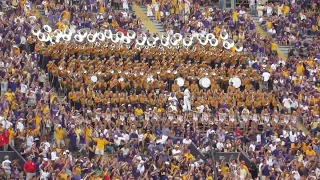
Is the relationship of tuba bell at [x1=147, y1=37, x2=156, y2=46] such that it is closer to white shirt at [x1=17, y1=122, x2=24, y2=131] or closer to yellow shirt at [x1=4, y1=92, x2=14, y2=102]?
yellow shirt at [x1=4, y1=92, x2=14, y2=102]

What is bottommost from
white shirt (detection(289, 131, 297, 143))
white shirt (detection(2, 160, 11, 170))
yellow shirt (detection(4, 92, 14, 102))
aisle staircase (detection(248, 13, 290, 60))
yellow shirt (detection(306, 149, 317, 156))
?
yellow shirt (detection(306, 149, 317, 156))

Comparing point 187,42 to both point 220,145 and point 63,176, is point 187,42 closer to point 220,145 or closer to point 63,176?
point 220,145

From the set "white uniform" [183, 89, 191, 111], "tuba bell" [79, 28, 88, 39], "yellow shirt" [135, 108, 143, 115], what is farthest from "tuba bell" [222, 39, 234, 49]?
"yellow shirt" [135, 108, 143, 115]

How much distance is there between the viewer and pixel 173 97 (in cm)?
5062

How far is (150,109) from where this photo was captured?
49188 mm

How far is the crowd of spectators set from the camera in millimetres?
43906

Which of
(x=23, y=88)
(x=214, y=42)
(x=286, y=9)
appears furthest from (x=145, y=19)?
(x=23, y=88)

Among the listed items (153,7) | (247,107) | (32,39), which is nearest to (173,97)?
(247,107)

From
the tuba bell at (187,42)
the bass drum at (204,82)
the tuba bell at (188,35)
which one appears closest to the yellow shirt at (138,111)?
the bass drum at (204,82)

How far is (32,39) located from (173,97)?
6768 mm

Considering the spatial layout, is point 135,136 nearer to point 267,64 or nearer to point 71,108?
point 71,108

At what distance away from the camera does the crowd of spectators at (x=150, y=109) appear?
43.9 metres

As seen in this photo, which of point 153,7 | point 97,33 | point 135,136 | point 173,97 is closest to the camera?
point 135,136

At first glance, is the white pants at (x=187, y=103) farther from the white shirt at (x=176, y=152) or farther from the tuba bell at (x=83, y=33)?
the tuba bell at (x=83, y=33)
